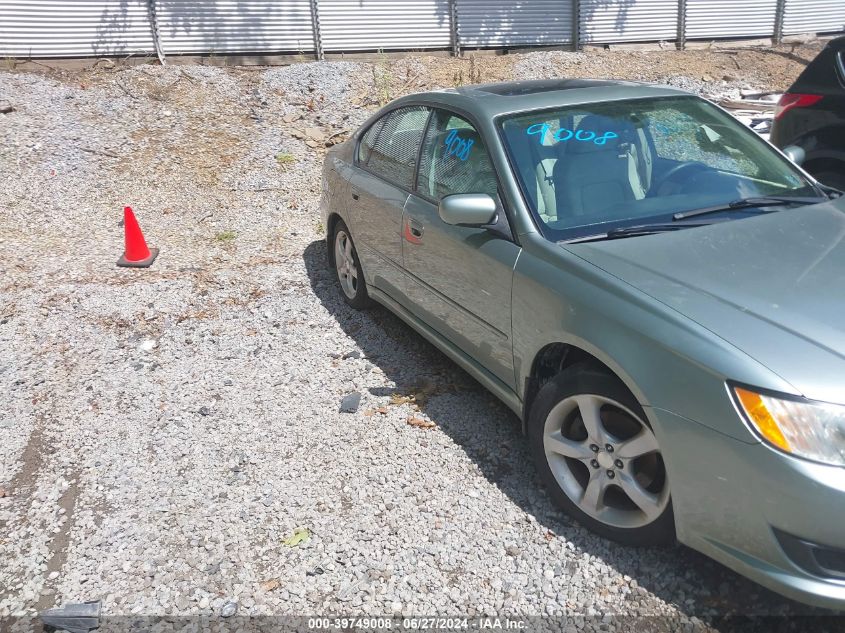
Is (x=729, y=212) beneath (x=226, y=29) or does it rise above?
beneath

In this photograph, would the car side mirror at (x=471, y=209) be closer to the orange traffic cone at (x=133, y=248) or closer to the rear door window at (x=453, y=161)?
the rear door window at (x=453, y=161)

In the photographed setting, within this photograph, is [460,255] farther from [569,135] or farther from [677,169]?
[677,169]

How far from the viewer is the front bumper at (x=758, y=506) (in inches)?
86.7

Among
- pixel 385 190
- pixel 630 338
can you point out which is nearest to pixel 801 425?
pixel 630 338

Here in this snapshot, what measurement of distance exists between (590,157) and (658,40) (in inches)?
551

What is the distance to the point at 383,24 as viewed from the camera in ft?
42.4

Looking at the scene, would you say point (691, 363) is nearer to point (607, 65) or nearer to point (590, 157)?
point (590, 157)

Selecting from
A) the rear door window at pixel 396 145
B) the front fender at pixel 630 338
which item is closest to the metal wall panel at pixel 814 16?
the rear door window at pixel 396 145

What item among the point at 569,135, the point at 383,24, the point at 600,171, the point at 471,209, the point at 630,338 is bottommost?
the point at 630,338

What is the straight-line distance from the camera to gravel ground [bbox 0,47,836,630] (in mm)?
2887

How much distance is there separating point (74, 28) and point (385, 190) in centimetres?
881

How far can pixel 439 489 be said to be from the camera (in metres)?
3.47

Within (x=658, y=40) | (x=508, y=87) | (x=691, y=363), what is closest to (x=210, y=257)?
(x=508, y=87)

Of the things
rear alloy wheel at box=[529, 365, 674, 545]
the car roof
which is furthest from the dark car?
rear alloy wheel at box=[529, 365, 674, 545]
